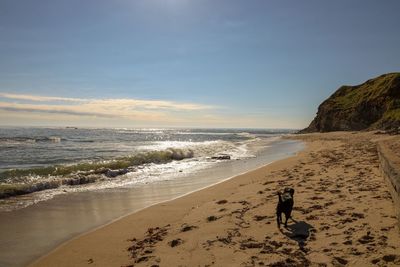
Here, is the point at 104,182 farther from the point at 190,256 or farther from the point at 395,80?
the point at 395,80

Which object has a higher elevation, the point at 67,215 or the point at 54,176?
the point at 54,176

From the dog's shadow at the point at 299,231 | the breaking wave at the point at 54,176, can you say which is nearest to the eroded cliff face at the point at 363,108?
the breaking wave at the point at 54,176

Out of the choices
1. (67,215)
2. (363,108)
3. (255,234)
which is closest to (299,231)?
(255,234)

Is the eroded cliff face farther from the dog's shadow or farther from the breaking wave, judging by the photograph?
the dog's shadow

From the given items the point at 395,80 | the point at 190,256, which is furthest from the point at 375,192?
the point at 395,80

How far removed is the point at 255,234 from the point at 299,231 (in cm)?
77

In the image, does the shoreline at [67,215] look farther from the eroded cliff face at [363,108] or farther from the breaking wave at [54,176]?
the eroded cliff face at [363,108]

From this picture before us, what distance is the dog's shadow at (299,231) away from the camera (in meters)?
5.65

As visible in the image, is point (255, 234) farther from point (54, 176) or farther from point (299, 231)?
point (54, 176)

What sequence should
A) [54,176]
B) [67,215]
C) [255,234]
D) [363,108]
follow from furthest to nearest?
1. [363,108]
2. [54,176]
3. [67,215]
4. [255,234]

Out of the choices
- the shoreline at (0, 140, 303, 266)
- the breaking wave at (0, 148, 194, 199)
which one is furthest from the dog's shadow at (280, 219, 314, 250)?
the breaking wave at (0, 148, 194, 199)

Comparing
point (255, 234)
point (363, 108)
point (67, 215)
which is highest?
point (363, 108)

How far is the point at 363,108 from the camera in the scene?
55.6 m

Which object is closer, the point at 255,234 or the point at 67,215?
the point at 255,234
